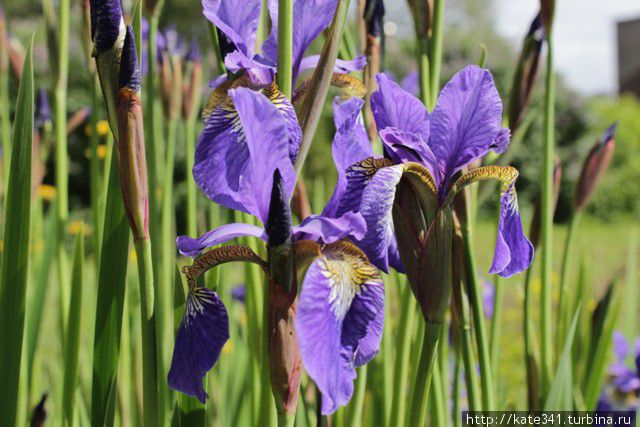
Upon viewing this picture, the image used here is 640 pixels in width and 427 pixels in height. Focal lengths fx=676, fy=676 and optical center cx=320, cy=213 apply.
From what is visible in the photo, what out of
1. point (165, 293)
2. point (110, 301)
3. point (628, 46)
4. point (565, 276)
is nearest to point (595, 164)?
point (565, 276)

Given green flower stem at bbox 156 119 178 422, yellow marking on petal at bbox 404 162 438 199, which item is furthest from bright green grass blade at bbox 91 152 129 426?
yellow marking on petal at bbox 404 162 438 199

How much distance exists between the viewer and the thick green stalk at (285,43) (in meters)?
0.49

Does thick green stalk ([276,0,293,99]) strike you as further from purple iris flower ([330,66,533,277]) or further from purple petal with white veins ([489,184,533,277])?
purple petal with white veins ([489,184,533,277])

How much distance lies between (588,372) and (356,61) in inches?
26.4

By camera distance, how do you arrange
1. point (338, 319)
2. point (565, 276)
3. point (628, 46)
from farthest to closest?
1. point (628, 46)
2. point (565, 276)
3. point (338, 319)

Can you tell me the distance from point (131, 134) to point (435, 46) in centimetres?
37

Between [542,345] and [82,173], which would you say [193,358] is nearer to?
[542,345]

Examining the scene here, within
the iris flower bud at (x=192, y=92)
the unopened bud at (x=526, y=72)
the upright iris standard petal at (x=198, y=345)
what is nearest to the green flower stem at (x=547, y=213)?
the unopened bud at (x=526, y=72)

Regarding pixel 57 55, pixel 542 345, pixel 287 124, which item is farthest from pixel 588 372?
pixel 57 55

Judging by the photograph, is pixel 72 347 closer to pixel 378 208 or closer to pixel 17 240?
pixel 17 240

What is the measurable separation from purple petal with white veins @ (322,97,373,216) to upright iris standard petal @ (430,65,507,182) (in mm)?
65

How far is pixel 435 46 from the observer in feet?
2.37

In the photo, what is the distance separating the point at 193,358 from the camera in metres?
0.48

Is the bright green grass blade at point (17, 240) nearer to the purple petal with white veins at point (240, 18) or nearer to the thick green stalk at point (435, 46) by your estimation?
the purple petal with white veins at point (240, 18)
